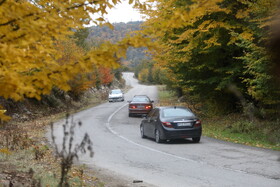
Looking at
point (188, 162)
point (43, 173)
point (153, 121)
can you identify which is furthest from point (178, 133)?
point (43, 173)

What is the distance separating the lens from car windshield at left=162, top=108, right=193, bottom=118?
16.3m

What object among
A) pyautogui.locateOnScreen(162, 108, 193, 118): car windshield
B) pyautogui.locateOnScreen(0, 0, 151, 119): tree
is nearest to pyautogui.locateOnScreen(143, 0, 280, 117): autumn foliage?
pyautogui.locateOnScreen(162, 108, 193, 118): car windshield

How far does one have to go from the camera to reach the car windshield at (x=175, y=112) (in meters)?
16.3

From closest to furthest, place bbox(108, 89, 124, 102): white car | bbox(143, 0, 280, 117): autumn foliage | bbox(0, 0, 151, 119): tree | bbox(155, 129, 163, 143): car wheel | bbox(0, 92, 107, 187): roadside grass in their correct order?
bbox(0, 0, 151, 119): tree → bbox(0, 92, 107, 187): roadside grass → bbox(155, 129, 163, 143): car wheel → bbox(143, 0, 280, 117): autumn foliage → bbox(108, 89, 124, 102): white car

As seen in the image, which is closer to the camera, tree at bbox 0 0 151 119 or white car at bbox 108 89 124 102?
tree at bbox 0 0 151 119

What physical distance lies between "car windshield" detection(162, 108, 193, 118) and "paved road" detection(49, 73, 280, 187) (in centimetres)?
112

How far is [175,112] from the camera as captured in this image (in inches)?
647

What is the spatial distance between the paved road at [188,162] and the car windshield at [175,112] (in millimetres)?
1120

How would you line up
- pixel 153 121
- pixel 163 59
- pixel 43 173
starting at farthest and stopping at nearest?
pixel 163 59 < pixel 153 121 < pixel 43 173

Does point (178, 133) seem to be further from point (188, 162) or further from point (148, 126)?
point (188, 162)

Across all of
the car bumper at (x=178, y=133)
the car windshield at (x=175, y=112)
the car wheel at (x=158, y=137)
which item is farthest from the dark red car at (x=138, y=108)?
the car bumper at (x=178, y=133)

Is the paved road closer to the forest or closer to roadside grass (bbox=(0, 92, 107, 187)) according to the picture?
roadside grass (bbox=(0, 92, 107, 187))

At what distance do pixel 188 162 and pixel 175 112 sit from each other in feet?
15.8

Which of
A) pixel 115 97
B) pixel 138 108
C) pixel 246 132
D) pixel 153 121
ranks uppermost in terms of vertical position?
pixel 115 97
